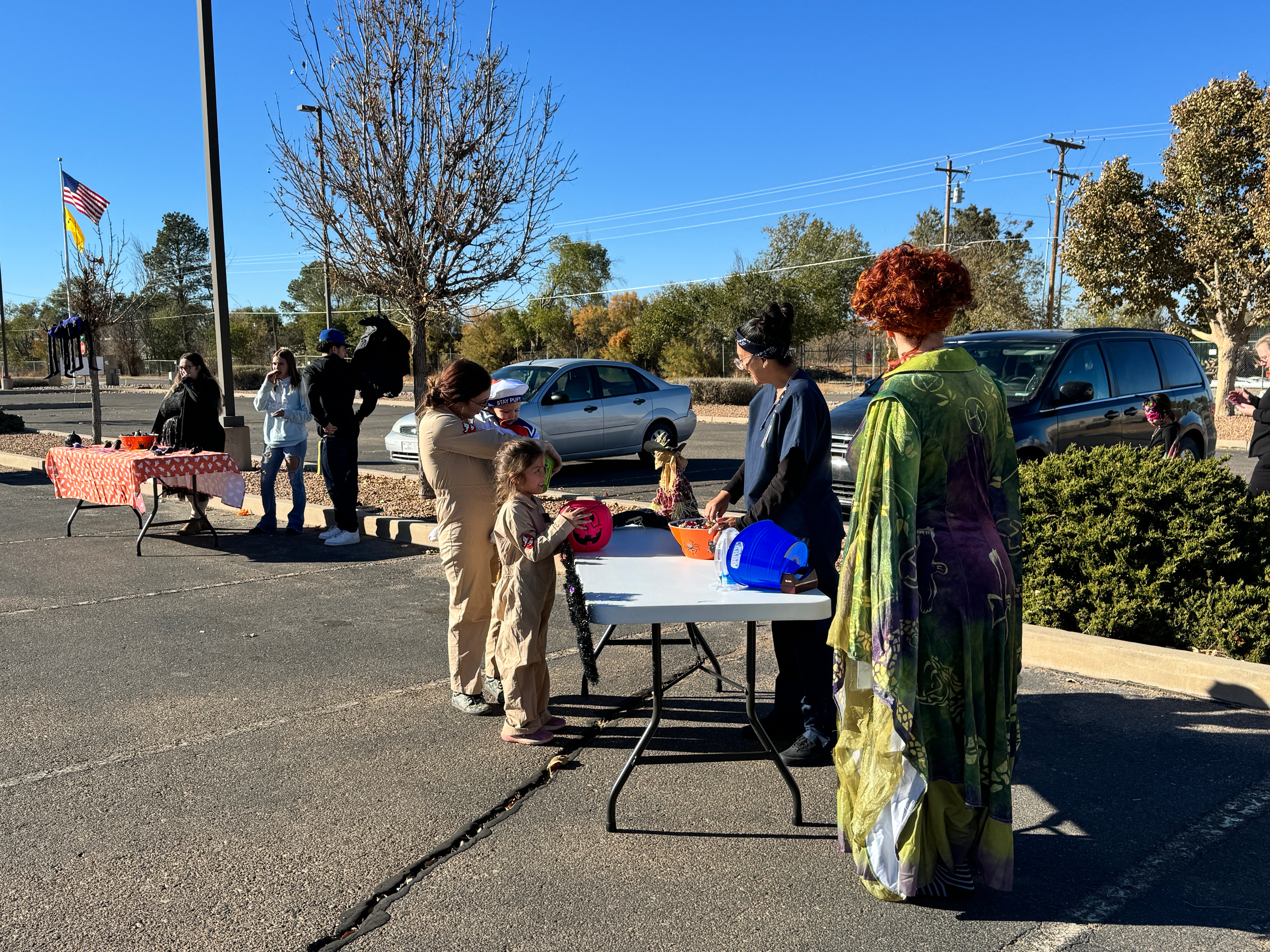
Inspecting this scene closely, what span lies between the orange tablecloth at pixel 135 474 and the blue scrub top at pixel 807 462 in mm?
6167

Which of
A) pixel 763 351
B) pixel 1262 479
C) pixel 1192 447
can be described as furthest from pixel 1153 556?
pixel 1192 447

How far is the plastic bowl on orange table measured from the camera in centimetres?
406

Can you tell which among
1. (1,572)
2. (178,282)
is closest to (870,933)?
(1,572)

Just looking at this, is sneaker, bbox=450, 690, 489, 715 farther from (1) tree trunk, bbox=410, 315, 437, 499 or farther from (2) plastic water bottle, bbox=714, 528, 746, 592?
(1) tree trunk, bbox=410, 315, 437, 499

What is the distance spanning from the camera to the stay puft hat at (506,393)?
5117 mm

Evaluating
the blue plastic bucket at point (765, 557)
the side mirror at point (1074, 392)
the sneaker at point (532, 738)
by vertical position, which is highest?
the side mirror at point (1074, 392)

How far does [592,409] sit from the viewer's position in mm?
13625

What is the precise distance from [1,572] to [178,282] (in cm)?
8386

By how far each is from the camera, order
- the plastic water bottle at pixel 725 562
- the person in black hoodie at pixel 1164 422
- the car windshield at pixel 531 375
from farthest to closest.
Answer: the car windshield at pixel 531 375
the person in black hoodie at pixel 1164 422
the plastic water bottle at pixel 725 562

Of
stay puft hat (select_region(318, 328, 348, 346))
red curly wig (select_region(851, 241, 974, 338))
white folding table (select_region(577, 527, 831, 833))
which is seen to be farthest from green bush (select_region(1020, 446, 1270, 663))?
stay puft hat (select_region(318, 328, 348, 346))

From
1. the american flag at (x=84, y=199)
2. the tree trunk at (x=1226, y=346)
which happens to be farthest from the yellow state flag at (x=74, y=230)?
the tree trunk at (x=1226, y=346)

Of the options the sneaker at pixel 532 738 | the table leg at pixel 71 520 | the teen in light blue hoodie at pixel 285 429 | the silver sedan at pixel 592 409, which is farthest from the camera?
the silver sedan at pixel 592 409

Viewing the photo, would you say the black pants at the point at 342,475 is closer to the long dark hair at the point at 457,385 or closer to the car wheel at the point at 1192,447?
the long dark hair at the point at 457,385

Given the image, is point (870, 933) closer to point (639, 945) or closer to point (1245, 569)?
point (639, 945)
